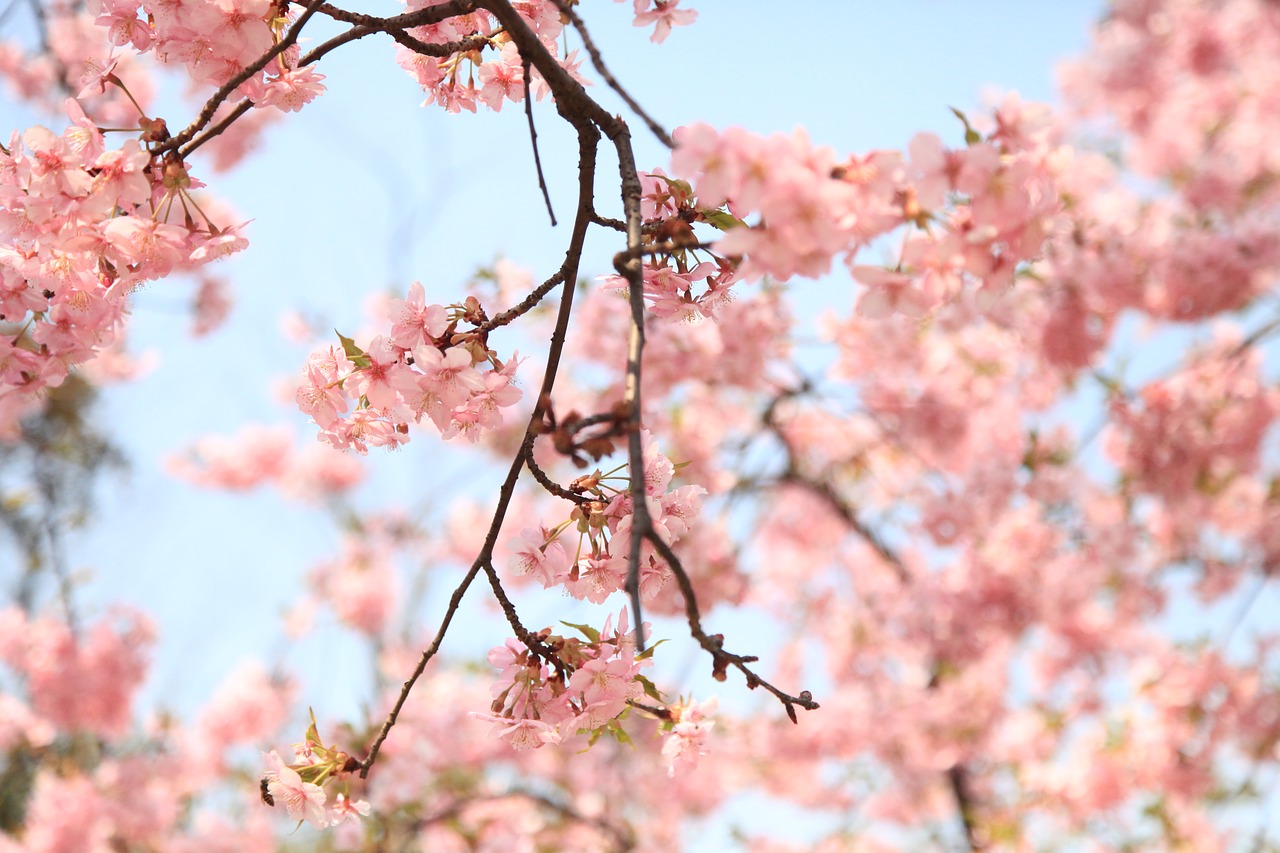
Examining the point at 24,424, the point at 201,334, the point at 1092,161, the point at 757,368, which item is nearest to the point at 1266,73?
the point at 1092,161

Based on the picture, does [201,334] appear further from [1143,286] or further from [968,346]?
[1143,286]

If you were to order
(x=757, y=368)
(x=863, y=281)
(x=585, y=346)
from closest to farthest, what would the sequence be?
(x=863, y=281) → (x=757, y=368) → (x=585, y=346)

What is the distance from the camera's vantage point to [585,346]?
521cm

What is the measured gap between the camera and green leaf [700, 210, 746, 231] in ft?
3.98

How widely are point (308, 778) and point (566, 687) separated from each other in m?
0.45

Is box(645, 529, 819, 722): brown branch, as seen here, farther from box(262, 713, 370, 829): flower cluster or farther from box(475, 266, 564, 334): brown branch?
box(262, 713, 370, 829): flower cluster

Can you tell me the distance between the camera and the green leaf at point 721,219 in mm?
1212

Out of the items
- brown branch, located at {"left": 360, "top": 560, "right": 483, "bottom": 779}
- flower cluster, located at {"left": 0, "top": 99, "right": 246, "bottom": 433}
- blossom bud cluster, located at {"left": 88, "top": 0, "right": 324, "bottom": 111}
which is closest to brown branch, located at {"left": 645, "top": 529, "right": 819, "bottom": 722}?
brown branch, located at {"left": 360, "top": 560, "right": 483, "bottom": 779}

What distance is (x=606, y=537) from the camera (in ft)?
4.26

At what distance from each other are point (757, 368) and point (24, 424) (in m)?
6.10

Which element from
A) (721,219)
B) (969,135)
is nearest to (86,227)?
(721,219)

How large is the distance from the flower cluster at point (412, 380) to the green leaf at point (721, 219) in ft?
1.16

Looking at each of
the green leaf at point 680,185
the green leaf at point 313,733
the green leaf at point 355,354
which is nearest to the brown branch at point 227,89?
the green leaf at point 355,354

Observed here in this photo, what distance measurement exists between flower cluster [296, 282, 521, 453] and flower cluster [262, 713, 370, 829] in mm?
460
